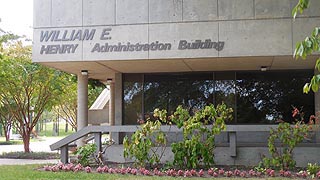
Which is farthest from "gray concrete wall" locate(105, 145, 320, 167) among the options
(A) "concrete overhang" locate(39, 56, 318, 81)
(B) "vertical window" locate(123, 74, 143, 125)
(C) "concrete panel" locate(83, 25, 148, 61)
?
(B) "vertical window" locate(123, 74, 143, 125)

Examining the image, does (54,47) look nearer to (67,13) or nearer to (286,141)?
(67,13)

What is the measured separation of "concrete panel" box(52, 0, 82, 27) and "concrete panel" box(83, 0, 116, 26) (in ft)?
0.67

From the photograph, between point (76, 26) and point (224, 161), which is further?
point (76, 26)

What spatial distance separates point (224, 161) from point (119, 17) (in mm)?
5361

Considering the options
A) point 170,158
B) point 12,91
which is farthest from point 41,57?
point 12,91

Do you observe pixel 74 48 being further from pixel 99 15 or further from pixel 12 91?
pixel 12 91

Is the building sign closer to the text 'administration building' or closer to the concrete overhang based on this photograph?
the text 'administration building'

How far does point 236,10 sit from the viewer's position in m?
12.5

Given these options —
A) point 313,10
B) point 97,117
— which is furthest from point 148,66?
point 313,10

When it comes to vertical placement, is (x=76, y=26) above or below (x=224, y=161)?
above

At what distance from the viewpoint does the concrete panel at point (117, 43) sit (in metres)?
12.8

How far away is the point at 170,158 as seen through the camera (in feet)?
40.5

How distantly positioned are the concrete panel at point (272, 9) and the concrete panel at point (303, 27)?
1.28ft

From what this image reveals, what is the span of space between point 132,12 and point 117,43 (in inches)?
41.7
